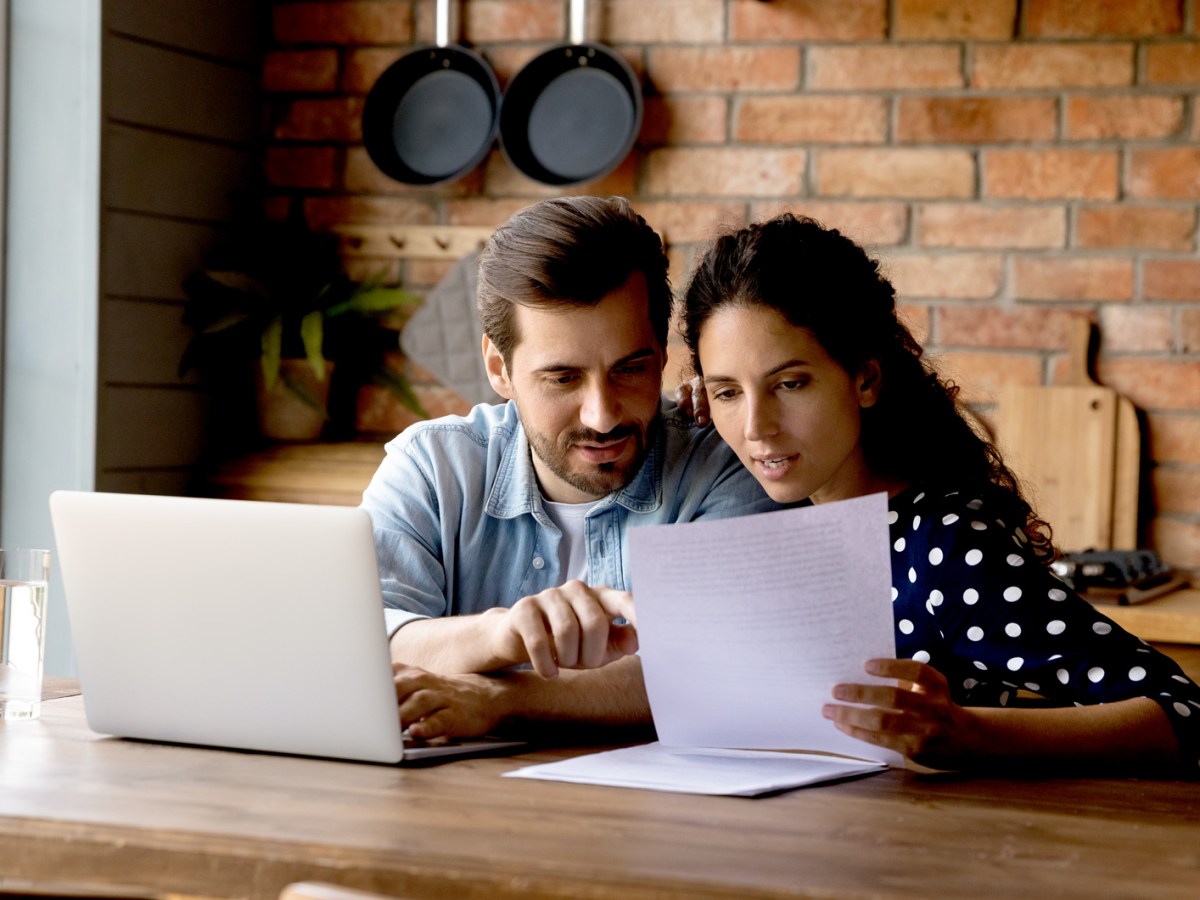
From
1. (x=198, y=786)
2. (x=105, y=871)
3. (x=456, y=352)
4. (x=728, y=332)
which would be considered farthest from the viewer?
(x=456, y=352)

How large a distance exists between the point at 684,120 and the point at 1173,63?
0.86 meters

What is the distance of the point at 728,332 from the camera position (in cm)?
157

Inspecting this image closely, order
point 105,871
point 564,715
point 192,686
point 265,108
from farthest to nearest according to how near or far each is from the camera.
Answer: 1. point 265,108
2. point 564,715
3. point 192,686
4. point 105,871

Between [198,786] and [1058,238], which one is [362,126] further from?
[198,786]

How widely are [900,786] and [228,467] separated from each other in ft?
6.63

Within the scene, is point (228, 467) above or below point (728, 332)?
below

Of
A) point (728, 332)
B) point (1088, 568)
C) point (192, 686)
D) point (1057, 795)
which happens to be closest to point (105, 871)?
point (192, 686)

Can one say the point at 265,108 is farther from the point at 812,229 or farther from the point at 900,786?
the point at 900,786

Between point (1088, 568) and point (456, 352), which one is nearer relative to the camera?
point (1088, 568)

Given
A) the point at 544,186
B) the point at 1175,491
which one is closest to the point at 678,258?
the point at 544,186

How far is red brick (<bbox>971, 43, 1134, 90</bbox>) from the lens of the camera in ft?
8.73

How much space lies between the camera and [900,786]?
47.4 inches

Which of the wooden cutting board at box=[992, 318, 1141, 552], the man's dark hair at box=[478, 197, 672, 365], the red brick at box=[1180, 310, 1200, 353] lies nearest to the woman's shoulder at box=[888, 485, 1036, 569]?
the man's dark hair at box=[478, 197, 672, 365]

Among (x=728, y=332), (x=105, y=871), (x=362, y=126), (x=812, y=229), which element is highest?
(x=362, y=126)
